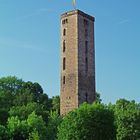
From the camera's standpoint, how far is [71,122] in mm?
55438

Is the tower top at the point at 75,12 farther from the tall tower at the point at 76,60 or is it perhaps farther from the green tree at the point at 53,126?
the green tree at the point at 53,126

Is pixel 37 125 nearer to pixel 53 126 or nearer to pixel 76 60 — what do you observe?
pixel 53 126

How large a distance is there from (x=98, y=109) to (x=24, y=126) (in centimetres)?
902

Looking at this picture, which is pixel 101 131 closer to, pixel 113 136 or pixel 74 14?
pixel 113 136

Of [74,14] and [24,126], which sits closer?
[24,126]

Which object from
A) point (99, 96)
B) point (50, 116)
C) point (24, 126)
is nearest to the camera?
point (24, 126)

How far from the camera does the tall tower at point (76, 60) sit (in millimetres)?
73750

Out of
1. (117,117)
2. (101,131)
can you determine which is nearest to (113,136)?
(101,131)

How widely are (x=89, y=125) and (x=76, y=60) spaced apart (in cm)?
2149

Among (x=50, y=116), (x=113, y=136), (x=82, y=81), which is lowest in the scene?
(x=113, y=136)

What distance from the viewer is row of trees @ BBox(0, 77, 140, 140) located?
54.2 meters

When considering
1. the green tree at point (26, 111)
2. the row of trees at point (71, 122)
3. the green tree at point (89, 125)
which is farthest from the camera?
the green tree at point (26, 111)

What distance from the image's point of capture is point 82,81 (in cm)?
7450

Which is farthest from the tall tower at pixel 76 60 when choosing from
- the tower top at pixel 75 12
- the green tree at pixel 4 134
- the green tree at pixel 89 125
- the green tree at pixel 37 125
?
the green tree at pixel 4 134
